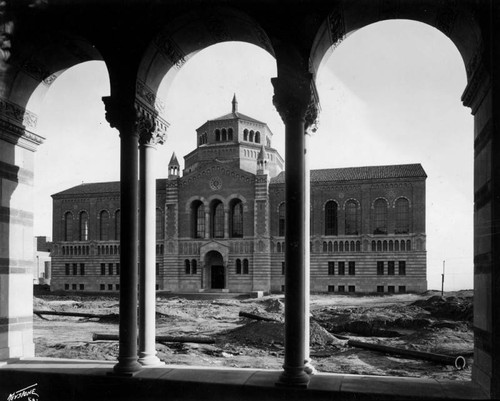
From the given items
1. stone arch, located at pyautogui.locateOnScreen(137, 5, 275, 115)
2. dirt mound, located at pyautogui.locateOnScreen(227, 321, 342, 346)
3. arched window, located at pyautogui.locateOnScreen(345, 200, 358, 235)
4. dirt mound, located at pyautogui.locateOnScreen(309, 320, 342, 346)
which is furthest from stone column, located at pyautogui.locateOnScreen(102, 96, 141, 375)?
arched window, located at pyautogui.locateOnScreen(345, 200, 358, 235)

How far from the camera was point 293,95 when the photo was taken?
723 centimetres

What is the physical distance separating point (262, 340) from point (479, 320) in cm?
1308

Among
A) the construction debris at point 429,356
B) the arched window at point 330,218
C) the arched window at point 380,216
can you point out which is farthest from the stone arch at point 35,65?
the arched window at point 330,218

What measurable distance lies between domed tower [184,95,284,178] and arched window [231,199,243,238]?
7.85 m

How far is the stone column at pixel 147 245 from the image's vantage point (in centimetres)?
813

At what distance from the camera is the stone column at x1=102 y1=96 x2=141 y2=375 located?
7766 millimetres

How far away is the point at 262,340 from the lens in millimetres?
19125

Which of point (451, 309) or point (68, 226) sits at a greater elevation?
point (68, 226)

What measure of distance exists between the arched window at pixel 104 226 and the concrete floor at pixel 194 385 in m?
55.1

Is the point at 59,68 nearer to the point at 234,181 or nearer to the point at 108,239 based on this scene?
the point at 234,181

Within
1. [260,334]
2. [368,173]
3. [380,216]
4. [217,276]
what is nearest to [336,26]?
[260,334]

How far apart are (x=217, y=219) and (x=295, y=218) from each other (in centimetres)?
5136

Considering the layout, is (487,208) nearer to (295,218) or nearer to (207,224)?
(295,218)
